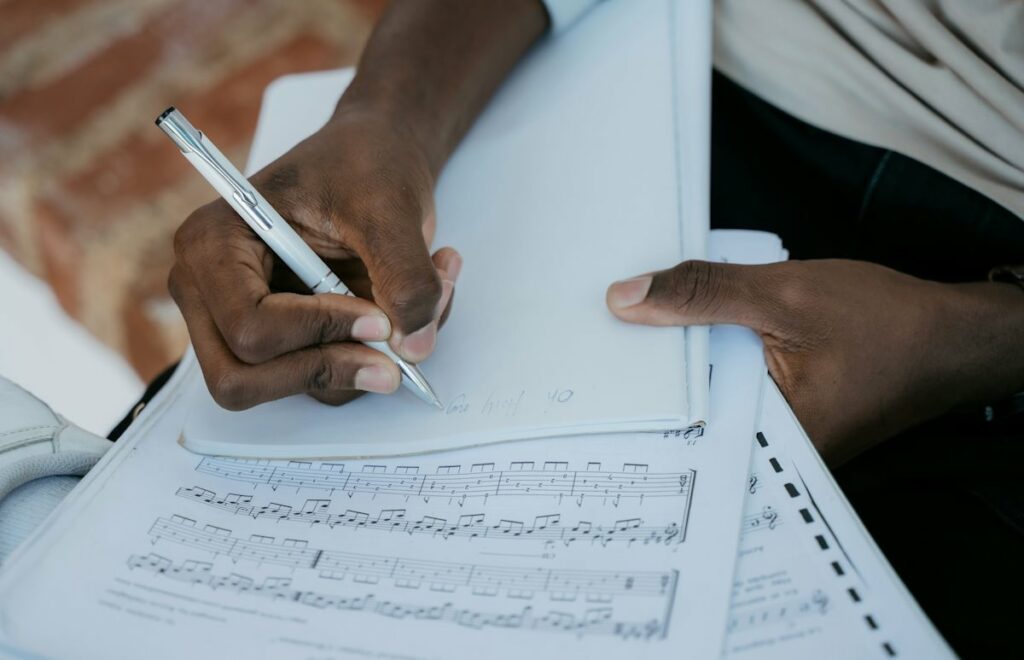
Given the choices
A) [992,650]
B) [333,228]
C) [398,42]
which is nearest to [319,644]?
[333,228]

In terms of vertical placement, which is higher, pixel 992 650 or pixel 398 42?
pixel 398 42

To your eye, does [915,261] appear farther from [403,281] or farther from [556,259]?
[403,281]

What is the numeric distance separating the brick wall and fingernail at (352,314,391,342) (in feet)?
3.21

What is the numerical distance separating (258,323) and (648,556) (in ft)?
0.98

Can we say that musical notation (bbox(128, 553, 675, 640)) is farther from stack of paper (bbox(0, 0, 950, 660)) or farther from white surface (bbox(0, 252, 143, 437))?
white surface (bbox(0, 252, 143, 437))

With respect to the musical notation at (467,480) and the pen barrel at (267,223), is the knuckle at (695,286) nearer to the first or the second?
the musical notation at (467,480)

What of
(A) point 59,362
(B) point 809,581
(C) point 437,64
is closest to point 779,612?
(B) point 809,581

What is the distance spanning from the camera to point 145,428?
652 mm

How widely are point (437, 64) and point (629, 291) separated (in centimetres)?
34

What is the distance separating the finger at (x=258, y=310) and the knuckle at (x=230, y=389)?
2cm

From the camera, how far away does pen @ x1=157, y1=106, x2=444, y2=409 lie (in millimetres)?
574

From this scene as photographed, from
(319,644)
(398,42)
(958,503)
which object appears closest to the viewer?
(319,644)

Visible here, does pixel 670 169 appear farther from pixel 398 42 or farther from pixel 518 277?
pixel 398 42

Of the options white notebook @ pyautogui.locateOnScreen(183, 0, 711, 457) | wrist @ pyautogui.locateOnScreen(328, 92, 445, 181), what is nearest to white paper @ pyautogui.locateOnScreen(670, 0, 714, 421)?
white notebook @ pyautogui.locateOnScreen(183, 0, 711, 457)
